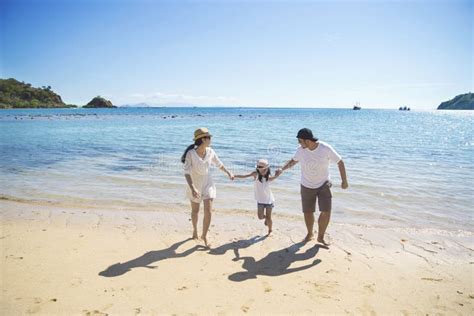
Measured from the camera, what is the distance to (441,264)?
5.00 metres

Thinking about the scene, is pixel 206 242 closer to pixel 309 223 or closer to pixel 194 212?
pixel 194 212

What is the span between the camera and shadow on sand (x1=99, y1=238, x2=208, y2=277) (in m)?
4.49

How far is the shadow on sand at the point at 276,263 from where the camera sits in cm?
454

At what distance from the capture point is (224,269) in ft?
15.4

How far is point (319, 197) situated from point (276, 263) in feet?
4.84

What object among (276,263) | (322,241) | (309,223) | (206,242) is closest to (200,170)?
(206,242)

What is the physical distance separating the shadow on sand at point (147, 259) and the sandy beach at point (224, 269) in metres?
0.02

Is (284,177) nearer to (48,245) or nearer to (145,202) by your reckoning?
(145,202)

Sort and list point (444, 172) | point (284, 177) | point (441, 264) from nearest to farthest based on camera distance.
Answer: point (441, 264), point (284, 177), point (444, 172)

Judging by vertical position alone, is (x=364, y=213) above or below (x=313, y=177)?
below

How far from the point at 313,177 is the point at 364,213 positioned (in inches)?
118

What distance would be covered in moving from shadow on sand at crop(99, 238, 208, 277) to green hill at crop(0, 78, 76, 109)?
141 m

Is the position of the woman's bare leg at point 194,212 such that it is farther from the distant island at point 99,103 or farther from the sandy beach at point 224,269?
the distant island at point 99,103

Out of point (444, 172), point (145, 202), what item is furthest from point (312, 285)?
point (444, 172)
